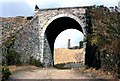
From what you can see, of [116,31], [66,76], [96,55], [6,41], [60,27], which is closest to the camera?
[66,76]

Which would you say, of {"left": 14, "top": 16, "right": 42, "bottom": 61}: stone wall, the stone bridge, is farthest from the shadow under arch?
{"left": 14, "top": 16, "right": 42, "bottom": 61}: stone wall

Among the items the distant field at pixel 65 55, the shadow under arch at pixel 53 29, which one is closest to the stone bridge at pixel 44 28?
the shadow under arch at pixel 53 29

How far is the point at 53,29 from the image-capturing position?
28500 mm

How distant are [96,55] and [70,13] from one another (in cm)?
541

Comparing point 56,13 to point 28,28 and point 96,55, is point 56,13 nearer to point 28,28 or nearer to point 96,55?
point 28,28

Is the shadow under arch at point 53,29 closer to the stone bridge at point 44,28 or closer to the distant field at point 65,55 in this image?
the stone bridge at point 44,28

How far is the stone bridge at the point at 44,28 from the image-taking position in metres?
25.1

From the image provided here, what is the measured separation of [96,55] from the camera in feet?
72.0

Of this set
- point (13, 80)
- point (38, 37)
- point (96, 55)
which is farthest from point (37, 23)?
point (13, 80)

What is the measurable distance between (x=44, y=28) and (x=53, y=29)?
180 centimetres

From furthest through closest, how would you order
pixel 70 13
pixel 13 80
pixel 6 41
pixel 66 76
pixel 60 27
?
pixel 60 27 < pixel 70 13 < pixel 6 41 < pixel 66 76 < pixel 13 80

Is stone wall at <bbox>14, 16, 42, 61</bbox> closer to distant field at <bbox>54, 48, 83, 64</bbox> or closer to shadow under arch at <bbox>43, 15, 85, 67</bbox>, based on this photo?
shadow under arch at <bbox>43, 15, 85, 67</bbox>

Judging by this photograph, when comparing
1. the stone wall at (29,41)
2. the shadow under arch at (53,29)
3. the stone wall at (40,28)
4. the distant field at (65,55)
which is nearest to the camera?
the stone wall at (29,41)

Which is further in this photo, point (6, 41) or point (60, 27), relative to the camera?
point (60, 27)
